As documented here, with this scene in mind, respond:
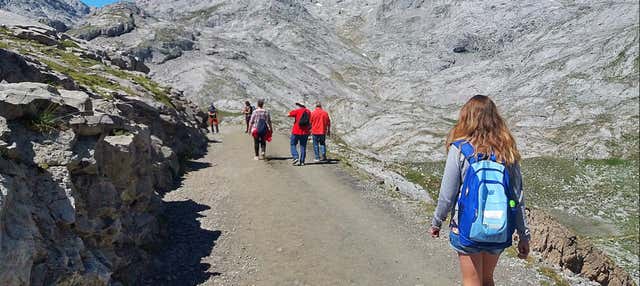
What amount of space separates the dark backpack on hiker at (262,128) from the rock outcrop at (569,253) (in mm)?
13571

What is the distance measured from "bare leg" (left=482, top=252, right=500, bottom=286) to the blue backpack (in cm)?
37

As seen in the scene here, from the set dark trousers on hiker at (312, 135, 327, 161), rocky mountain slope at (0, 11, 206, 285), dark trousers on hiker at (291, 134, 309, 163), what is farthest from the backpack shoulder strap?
dark trousers on hiker at (312, 135, 327, 161)

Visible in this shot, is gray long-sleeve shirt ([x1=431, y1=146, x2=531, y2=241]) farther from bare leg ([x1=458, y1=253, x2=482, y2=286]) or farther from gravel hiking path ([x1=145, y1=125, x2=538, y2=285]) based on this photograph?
gravel hiking path ([x1=145, y1=125, x2=538, y2=285])

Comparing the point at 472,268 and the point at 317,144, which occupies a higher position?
the point at 317,144

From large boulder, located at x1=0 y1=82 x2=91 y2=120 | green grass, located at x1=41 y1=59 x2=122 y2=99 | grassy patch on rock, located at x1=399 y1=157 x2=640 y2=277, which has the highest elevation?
green grass, located at x1=41 y1=59 x2=122 y2=99

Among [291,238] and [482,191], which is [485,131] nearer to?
[482,191]

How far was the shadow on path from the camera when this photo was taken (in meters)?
11.2

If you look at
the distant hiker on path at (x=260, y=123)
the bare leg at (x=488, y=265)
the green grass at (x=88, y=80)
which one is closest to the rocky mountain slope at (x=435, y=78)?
the distant hiker on path at (x=260, y=123)

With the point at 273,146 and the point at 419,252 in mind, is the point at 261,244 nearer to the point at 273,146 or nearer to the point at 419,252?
the point at 419,252

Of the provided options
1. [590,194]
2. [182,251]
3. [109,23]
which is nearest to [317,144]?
[182,251]

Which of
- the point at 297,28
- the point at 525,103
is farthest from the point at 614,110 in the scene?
the point at 297,28

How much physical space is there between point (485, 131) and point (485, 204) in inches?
43.9

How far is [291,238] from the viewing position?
13.8m

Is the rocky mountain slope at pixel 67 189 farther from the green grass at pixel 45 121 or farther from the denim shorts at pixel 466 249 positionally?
the denim shorts at pixel 466 249
